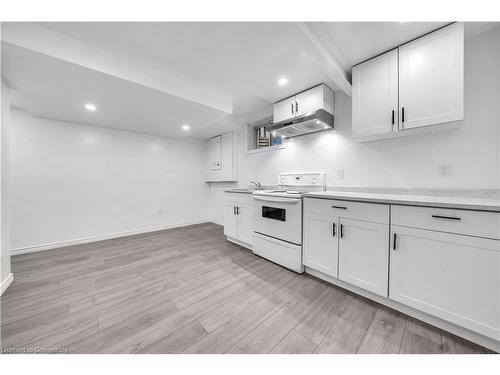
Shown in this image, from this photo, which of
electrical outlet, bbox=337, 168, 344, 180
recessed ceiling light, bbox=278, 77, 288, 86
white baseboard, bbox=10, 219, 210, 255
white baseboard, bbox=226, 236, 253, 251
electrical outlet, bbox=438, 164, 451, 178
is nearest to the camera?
electrical outlet, bbox=438, 164, 451, 178

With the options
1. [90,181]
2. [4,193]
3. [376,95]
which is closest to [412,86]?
[376,95]

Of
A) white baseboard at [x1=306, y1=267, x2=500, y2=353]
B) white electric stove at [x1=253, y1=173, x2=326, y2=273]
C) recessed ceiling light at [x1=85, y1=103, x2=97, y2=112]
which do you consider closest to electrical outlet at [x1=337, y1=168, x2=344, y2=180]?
white electric stove at [x1=253, y1=173, x2=326, y2=273]

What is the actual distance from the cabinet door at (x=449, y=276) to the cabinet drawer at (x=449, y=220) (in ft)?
0.12

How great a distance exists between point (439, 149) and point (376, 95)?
744mm

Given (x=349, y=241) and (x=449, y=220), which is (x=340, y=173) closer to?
(x=349, y=241)

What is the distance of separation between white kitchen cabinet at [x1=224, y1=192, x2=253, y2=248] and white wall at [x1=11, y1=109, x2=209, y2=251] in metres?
1.79

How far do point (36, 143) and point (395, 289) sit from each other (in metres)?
4.83

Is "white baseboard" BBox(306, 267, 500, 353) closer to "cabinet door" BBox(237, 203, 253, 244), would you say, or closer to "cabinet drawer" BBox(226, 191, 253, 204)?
"cabinet door" BBox(237, 203, 253, 244)

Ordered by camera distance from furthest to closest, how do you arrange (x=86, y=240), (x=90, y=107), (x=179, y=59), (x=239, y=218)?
(x=86, y=240), (x=239, y=218), (x=90, y=107), (x=179, y=59)

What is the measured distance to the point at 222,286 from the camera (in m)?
1.73

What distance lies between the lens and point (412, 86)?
146 cm

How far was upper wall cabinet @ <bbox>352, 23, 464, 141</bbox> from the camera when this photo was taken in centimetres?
129
